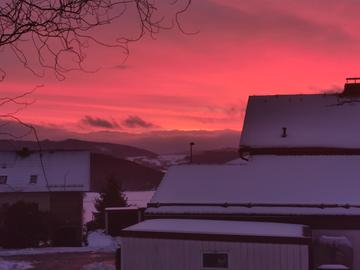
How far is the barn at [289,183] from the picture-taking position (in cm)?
2003

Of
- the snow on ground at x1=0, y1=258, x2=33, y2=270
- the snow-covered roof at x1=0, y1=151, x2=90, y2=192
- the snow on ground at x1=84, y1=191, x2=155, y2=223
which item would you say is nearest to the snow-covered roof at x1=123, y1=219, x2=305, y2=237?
the snow on ground at x1=0, y1=258, x2=33, y2=270

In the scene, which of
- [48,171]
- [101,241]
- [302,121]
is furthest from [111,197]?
[302,121]

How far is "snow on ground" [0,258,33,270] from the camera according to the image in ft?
89.4

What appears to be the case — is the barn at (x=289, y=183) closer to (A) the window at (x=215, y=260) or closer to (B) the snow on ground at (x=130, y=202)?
(A) the window at (x=215, y=260)

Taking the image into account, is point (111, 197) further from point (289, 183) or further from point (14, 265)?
point (289, 183)

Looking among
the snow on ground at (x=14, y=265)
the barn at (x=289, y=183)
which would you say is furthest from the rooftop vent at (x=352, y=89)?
the snow on ground at (x=14, y=265)

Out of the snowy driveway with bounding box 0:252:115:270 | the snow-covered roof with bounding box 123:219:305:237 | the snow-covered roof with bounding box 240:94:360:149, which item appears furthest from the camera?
the snow-covered roof with bounding box 240:94:360:149

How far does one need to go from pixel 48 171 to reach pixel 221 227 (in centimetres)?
2707

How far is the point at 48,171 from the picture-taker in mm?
44219

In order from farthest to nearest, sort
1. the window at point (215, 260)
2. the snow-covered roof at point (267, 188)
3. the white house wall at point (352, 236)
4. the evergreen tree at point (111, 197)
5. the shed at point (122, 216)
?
the evergreen tree at point (111, 197), the shed at point (122, 216), the snow-covered roof at point (267, 188), the white house wall at point (352, 236), the window at point (215, 260)

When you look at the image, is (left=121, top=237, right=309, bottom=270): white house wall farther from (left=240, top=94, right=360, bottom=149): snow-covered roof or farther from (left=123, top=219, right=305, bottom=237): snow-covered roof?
(left=240, top=94, right=360, bottom=149): snow-covered roof

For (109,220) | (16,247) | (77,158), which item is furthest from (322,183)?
(77,158)

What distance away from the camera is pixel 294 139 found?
28.3 m

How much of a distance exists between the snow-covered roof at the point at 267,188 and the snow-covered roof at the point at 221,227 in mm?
846
